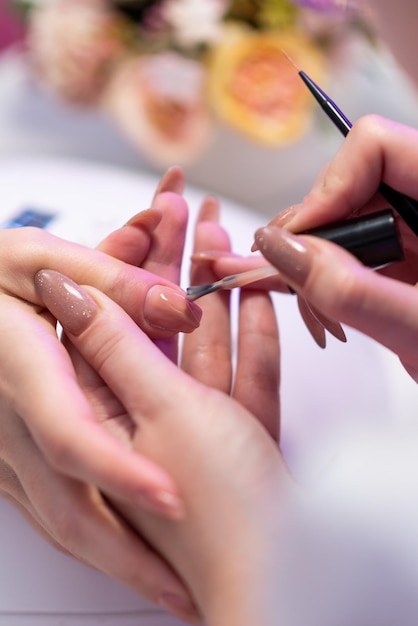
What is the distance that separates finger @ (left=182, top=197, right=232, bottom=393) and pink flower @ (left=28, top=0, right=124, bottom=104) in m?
0.43

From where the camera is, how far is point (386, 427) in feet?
1.72

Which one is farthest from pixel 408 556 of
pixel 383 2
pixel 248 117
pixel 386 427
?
pixel 248 117

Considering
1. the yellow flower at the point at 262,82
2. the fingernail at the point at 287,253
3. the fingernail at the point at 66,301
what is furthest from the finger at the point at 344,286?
the yellow flower at the point at 262,82

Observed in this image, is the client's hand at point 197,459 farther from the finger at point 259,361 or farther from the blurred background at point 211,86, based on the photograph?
the blurred background at point 211,86

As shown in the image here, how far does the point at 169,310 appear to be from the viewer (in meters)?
0.41

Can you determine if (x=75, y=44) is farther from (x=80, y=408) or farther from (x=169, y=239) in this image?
(x=80, y=408)

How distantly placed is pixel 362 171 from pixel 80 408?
0.22 metres

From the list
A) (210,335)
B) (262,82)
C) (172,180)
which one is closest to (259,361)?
(210,335)

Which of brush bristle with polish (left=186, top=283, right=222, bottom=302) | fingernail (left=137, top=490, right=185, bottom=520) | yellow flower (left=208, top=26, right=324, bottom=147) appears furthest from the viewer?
yellow flower (left=208, top=26, right=324, bottom=147)

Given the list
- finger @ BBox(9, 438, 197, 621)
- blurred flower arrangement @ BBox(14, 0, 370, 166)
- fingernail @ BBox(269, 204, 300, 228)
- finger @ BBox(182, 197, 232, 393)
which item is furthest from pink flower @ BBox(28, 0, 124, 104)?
finger @ BBox(9, 438, 197, 621)

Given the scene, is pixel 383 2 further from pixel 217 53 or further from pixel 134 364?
pixel 134 364

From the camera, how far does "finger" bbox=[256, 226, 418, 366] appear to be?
323mm

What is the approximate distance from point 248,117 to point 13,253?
0.52 meters

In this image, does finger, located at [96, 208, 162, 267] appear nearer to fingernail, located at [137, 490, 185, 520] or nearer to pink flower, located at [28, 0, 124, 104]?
fingernail, located at [137, 490, 185, 520]
